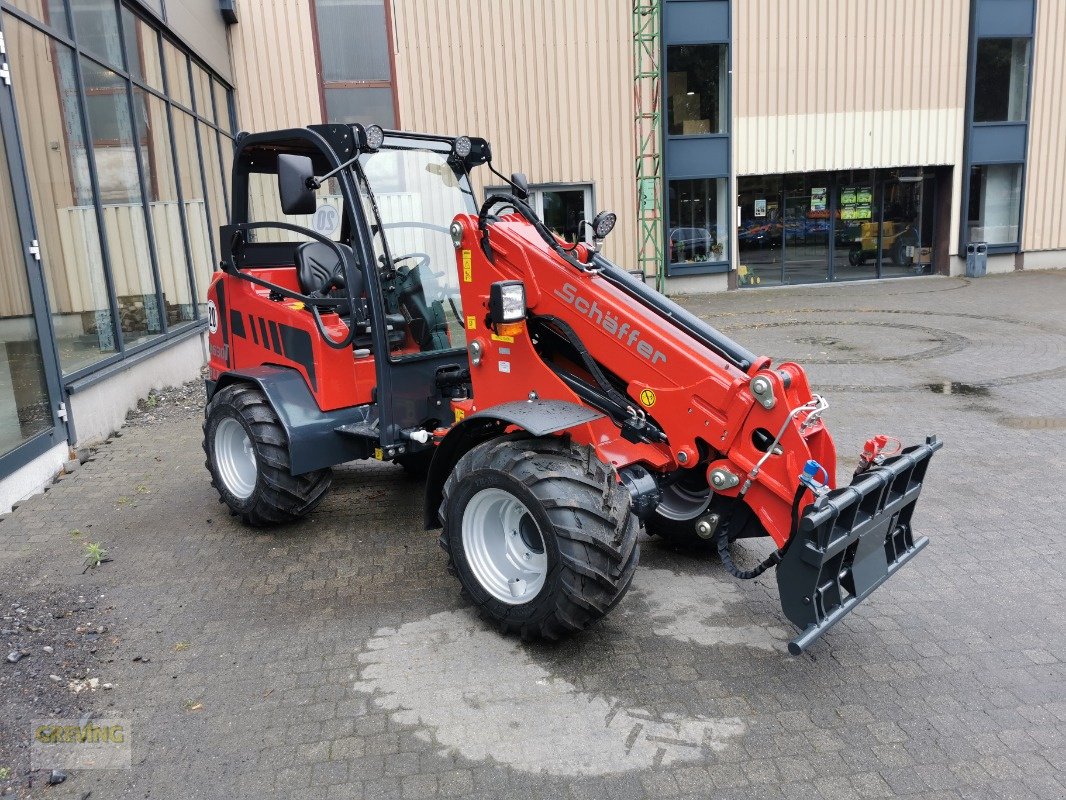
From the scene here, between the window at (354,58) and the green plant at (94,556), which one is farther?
the window at (354,58)

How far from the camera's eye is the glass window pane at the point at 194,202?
39.8 ft

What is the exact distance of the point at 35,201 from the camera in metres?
7.21

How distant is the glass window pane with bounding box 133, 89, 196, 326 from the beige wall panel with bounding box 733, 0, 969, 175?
12.9 meters

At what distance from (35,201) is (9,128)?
0.69 metres

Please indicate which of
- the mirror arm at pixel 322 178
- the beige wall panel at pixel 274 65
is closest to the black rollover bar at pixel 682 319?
the mirror arm at pixel 322 178

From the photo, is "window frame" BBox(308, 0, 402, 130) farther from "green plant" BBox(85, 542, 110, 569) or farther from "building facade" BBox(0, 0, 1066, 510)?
"green plant" BBox(85, 542, 110, 569)

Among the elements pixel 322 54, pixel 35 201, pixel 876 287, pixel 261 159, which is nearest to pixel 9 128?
pixel 35 201

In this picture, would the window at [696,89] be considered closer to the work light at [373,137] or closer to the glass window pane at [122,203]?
A: the glass window pane at [122,203]

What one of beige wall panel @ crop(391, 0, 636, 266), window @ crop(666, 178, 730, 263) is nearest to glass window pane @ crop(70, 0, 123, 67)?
beige wall panel @ crop(391, 0, 636, 266)

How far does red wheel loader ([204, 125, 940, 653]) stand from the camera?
3.58 m

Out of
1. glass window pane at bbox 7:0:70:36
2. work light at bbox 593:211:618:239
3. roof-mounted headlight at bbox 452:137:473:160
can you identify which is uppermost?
glass window pane at bbox 7:0:70:36

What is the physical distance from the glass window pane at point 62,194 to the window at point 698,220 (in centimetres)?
1352

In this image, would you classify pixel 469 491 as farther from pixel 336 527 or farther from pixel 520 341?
pixel 336 527

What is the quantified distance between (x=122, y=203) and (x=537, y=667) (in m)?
8.30
